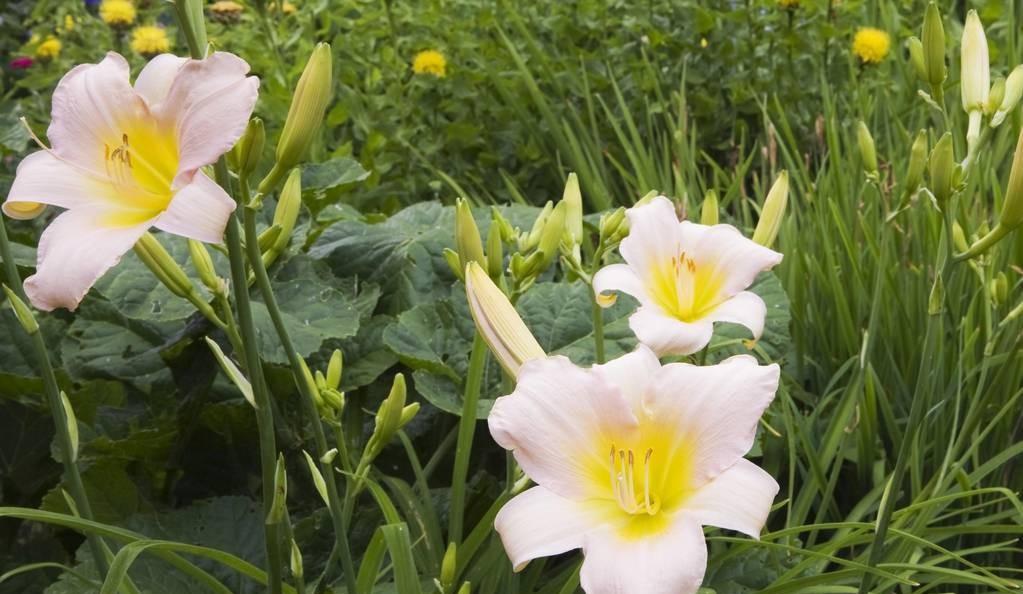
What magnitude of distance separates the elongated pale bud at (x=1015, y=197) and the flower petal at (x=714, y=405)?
1.11 ft

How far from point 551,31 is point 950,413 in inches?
77.6

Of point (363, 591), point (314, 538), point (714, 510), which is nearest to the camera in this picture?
point (714, 510)

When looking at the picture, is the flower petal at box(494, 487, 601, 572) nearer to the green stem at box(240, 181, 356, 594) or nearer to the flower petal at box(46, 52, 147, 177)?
the green stem at box(240, 181, 356, 594)

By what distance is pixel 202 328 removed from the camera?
170cm

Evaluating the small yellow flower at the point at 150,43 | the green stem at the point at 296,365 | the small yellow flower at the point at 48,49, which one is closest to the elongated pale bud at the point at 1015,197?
the green stem at the point at 296,365

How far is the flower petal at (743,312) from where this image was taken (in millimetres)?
1156

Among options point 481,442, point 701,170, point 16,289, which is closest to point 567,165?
point 701,170

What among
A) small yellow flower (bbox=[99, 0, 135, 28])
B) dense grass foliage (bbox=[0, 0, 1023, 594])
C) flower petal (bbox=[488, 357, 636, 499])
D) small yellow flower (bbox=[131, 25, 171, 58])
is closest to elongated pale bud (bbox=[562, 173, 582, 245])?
dense grass foliage (bbox=[0, 0, 1023, 594])

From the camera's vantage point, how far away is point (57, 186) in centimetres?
95

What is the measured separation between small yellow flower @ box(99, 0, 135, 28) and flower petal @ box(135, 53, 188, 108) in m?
2.80

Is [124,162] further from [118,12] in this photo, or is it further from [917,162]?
[118,12]

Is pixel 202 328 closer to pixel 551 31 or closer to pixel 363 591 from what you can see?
pixel 363 591

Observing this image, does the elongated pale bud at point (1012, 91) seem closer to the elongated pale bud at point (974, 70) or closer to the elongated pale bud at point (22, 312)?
the elongated pale bud at point (974, 70)

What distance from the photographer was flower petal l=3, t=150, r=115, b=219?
0.95 meters
